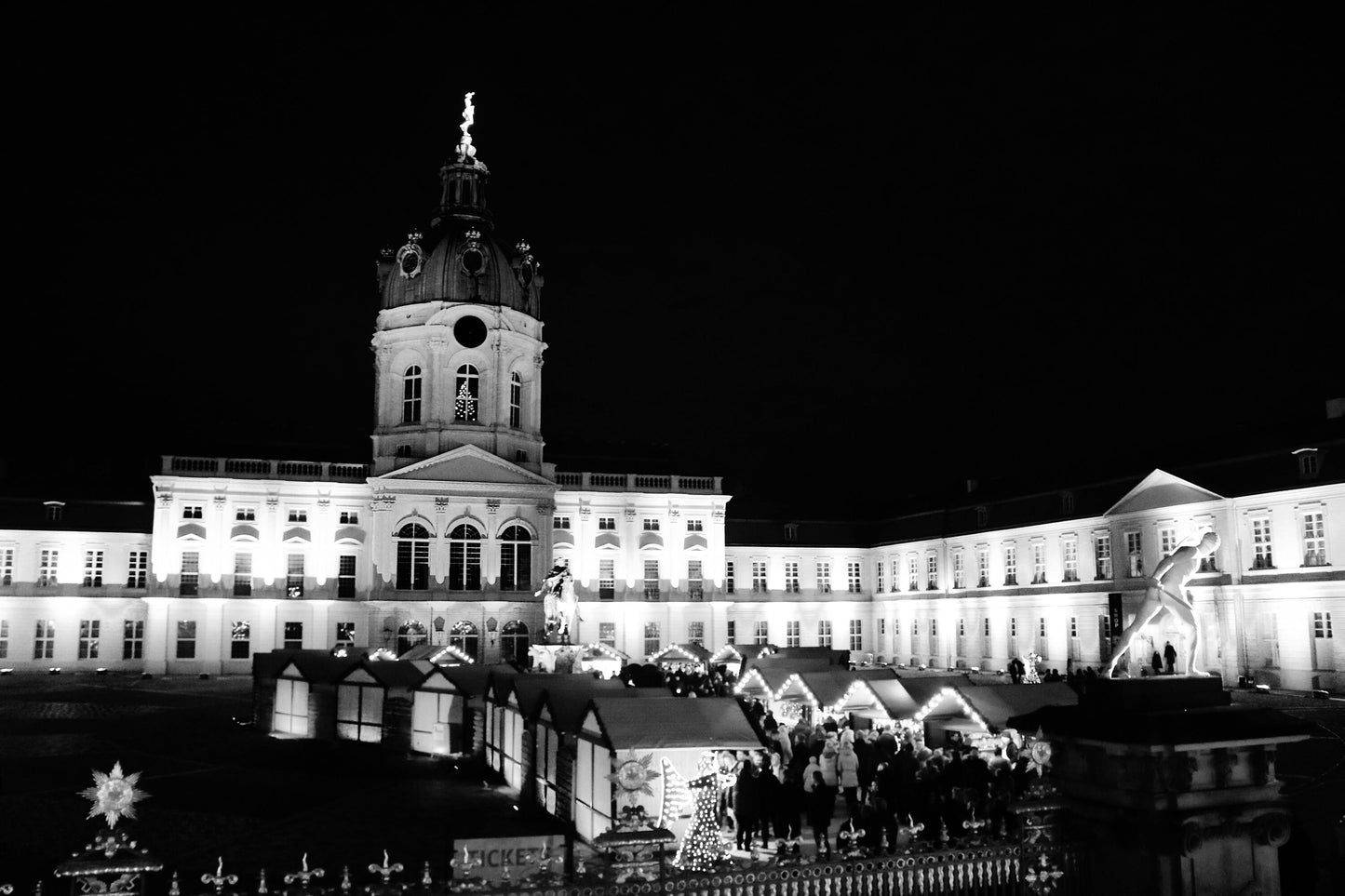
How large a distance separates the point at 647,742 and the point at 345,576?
160 feet

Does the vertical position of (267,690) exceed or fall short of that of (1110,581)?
it falls short

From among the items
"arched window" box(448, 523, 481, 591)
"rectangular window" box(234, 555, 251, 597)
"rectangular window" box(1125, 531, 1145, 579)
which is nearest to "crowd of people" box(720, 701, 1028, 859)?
"rectangular window" box(1125, 531, 1145, 579)

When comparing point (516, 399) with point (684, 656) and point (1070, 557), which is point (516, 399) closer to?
point (684, 656)

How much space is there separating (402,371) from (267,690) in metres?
35.8

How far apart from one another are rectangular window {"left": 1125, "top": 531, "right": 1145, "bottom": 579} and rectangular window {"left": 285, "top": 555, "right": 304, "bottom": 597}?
4202 cm

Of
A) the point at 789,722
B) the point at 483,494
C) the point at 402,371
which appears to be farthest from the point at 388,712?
the point at 402,371

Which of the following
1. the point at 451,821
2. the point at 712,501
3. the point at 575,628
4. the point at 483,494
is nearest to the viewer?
the point at 451,821

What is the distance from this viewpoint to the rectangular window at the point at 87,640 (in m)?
59.9

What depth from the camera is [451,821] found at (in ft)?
65.4

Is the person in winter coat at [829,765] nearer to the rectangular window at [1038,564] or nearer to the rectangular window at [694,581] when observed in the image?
the rectangular window at [1038,564]

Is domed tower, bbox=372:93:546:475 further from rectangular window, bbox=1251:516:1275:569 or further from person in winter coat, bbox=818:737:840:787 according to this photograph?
person in winter coat, bbox=818:737:840:787

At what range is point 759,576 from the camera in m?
72.4

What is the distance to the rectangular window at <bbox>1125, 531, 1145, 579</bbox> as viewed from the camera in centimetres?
5066

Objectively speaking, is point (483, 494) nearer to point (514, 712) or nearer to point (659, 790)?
point (514, 712)
